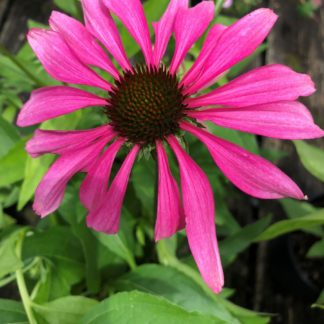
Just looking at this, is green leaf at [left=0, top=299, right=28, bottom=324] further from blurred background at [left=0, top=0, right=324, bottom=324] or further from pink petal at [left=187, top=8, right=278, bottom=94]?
pink petal at [left=187, top=8, right=278, bottom=94]

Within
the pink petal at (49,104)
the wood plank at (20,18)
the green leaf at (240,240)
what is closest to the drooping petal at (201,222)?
the pink petal at (49,104)

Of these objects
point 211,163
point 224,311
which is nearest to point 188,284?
point 224,311

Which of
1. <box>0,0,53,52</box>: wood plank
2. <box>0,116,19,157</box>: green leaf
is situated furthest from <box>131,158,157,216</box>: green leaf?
<box>0,0,53,52</box>: wood plank

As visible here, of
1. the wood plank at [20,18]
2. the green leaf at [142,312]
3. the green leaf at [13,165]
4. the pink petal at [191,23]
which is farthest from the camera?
the wood plank at [20,18]

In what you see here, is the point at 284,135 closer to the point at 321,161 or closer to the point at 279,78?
the point at 279,78

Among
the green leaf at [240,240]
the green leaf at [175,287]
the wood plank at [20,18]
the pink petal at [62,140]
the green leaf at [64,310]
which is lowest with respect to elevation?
the green leaf at [240,240]

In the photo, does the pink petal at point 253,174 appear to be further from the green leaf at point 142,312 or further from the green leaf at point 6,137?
the green leaf at point 6,137

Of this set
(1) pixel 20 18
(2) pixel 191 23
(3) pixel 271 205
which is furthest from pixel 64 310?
(1) pixel 20 18
